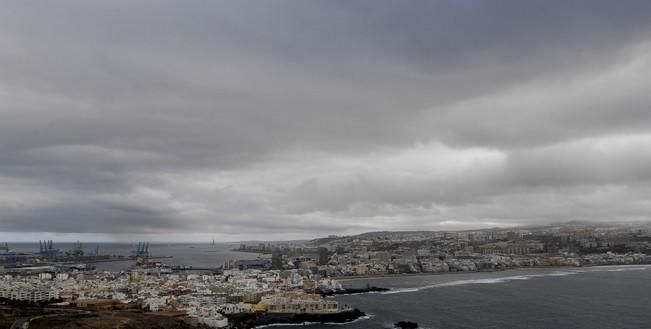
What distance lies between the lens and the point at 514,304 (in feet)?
116

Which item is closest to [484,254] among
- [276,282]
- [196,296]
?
[276,282]

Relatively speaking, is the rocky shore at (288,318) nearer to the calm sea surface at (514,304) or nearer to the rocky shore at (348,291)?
the calm sea surface at (514,304)

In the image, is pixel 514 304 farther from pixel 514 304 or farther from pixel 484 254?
pixel 484 254

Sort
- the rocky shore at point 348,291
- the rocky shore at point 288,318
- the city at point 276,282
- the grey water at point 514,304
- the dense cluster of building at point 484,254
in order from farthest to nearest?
the dense cluster of building at point 484,254, the rocky shore at point 348,291, the city at point 276,282, the rocky shore at point 288,318, the grey water at point 514,304

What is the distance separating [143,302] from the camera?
113ft

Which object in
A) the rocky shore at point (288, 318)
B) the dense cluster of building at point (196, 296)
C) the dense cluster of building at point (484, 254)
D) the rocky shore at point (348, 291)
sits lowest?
the rocky shore at point (288, 318)

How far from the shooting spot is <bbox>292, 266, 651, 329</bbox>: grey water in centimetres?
2922

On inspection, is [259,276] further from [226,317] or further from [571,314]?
[571,314]

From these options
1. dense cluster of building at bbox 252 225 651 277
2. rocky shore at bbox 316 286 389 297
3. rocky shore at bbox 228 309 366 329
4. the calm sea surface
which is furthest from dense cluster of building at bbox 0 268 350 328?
dense cluster of building at bbox 252 225 651 277

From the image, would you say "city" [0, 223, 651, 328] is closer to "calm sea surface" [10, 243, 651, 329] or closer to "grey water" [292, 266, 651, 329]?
"grey water" [292, 266, 651, 329]

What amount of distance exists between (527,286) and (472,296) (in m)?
8.61

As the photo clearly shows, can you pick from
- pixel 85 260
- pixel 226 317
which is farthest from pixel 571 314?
pixel 85 260

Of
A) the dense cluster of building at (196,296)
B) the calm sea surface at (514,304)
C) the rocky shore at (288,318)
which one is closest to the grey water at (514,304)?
the calm sea surface at (514,304)

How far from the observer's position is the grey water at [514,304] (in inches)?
1150
